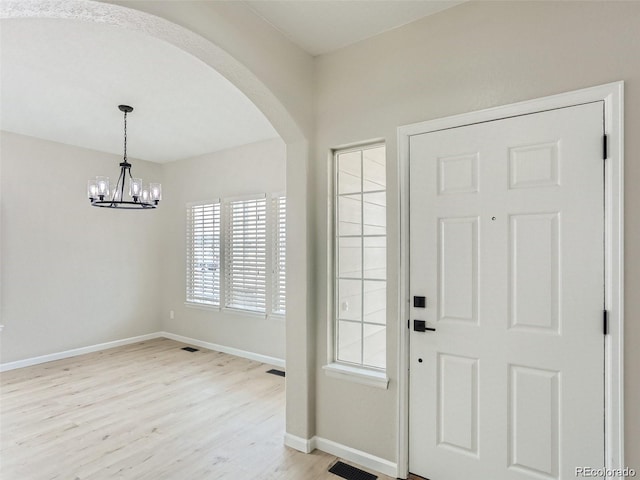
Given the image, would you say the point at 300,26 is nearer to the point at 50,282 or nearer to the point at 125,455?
the point at 125,455

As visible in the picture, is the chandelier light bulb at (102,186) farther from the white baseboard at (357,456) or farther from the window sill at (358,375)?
the white baseboard at (357,456)

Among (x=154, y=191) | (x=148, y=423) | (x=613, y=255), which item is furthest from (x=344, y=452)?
(x=154, y=191)

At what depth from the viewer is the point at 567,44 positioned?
1.83 metres

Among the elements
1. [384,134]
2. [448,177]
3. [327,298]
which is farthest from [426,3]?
[327,298]

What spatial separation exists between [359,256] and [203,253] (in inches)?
141

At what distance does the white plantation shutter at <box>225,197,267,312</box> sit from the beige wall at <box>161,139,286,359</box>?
191 mm

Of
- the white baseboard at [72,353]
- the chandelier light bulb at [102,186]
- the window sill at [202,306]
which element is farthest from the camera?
the window sill at [202,306]

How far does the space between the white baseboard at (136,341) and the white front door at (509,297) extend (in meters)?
2.85

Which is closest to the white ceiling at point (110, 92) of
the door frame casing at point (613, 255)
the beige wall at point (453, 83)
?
the beige wall at point (453, 83)

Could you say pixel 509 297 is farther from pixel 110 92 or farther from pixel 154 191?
pixel 110 92

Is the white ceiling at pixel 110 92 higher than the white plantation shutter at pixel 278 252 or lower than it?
higher

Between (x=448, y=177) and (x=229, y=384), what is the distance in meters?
3.31

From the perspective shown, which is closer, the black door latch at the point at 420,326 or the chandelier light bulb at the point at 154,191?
the black door latch at the point at 420,326

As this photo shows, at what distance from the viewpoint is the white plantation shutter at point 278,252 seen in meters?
4.64
